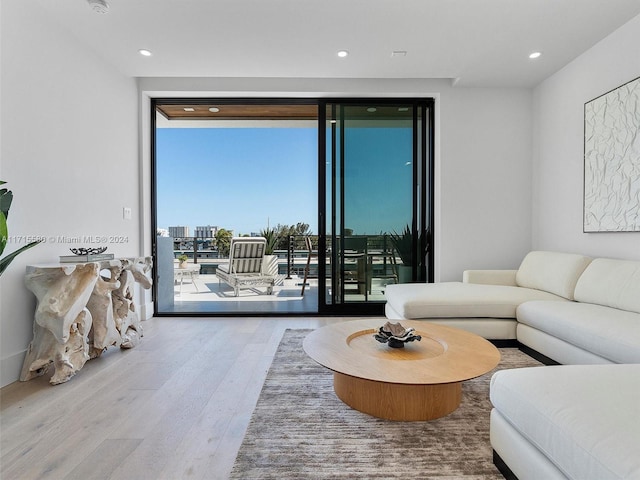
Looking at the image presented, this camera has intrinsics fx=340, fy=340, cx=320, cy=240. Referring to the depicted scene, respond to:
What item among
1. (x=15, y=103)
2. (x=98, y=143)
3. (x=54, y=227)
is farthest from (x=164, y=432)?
(x=98, y=143)

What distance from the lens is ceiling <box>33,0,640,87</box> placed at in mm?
2537

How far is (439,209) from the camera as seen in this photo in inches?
160

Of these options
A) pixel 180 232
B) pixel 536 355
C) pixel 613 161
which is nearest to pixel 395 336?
pixel 536 355

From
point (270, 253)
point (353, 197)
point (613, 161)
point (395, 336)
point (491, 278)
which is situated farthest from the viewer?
point (270, 253)

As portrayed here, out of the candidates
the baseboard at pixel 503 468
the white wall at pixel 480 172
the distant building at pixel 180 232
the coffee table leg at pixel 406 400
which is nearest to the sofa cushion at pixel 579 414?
the baseboard at pixel 503 468

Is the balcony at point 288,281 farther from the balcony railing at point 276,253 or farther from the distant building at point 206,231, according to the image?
the distant building at point 206,231

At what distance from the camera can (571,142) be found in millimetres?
3430

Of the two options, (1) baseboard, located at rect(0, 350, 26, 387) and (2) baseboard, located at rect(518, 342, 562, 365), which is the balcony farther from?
(1) baseboard, located at rect(0, 350, 26, 387)

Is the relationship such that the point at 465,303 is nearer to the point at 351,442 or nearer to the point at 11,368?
the point at 351,442

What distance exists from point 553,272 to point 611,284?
590mm

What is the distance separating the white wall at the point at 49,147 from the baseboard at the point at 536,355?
382 centimetres

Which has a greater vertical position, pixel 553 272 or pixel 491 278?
pixel 553 272

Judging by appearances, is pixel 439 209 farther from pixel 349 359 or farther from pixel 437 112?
pixel 349 359

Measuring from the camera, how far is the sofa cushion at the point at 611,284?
94.6 inches
